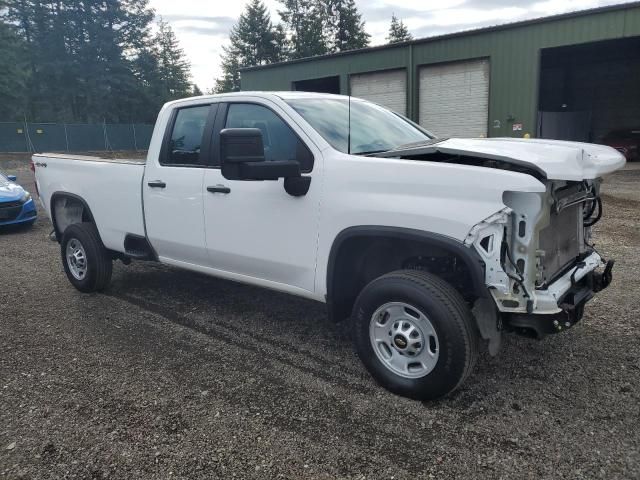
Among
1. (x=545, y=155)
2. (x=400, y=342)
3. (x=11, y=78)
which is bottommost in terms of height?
(x=400, y=342)

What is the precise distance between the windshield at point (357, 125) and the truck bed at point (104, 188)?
192cm

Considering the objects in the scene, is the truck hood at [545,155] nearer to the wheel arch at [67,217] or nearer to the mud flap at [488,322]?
the mud flap at [488,322]

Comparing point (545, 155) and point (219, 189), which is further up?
point (545, 155)

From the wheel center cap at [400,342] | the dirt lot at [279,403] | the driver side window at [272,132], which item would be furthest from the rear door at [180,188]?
the wheel center cap at [400,342]

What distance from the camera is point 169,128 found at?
4.84 meters

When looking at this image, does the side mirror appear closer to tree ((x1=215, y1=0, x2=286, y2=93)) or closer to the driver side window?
the driver side window

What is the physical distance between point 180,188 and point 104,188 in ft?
4.17

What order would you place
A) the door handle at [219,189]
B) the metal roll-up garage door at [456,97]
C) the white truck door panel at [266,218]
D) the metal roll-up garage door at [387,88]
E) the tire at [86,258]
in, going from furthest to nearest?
the metal roll-up garage door at [387,88] < the metal roll-up garage door at [456,97] < the tire at [86,258] < the door handle at [219,189] < the white truck door panel at [266,218]

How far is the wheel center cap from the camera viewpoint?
3264 mm

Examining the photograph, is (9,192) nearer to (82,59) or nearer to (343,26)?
(82,59)

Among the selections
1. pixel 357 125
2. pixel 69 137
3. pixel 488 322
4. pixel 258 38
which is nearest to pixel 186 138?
pixel 357 125

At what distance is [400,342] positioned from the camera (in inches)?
129

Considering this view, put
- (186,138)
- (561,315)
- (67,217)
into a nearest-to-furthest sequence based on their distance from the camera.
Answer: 1. (561,315)
2. (186,138)
3. (67,217)

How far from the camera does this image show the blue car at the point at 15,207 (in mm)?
9477
